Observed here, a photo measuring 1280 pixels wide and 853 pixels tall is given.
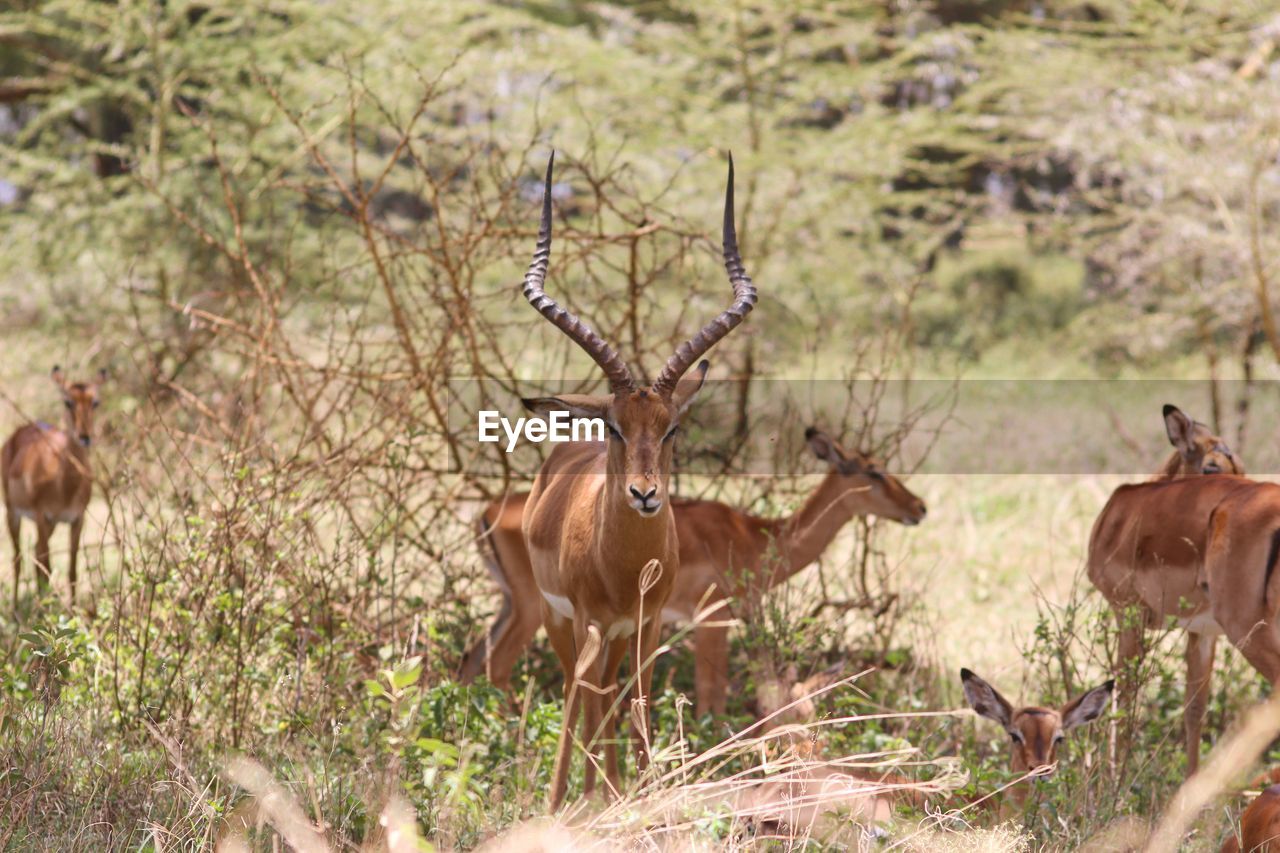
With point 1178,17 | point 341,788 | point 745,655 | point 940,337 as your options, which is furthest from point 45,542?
point 940,337

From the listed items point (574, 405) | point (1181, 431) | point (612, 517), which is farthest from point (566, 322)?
point (1181, 431)

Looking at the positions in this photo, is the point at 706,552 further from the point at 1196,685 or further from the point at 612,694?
the point at 1196,685

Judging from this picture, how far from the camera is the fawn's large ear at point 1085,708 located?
15.5ft

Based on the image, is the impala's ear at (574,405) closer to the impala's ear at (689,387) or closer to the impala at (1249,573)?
the impala's ear at (689,387)

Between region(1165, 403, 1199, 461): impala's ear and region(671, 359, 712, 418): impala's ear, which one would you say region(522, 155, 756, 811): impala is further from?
region(1165, 403, 1199, 461): impala's ear

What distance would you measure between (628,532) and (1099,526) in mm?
2565

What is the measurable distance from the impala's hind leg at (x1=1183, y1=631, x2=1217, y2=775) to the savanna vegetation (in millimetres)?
150

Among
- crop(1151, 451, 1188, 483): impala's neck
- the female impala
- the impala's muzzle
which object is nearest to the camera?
the impala's muzzle

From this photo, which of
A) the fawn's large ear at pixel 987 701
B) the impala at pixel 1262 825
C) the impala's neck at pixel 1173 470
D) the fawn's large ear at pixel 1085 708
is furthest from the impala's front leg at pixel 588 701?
the impala's neck at pixel 1173 470

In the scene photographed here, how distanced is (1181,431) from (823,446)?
161 cm

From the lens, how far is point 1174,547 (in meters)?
5.88

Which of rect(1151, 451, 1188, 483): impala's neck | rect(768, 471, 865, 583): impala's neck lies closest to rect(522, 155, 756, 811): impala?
rect(768, 471, 865, 583): impala's neck

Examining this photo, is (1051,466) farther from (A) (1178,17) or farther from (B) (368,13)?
(B) (368,13)

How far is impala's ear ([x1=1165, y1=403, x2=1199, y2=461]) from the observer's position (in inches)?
245
